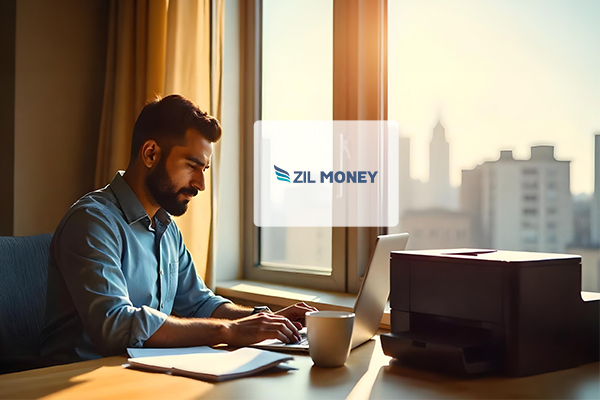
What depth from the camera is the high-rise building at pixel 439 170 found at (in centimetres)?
182

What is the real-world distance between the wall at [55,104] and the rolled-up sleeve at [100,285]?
127 centimetres

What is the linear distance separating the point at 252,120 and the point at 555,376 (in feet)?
6.08

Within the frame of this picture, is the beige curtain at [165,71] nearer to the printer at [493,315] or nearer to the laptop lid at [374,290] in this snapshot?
the laptop lid at [374,290]

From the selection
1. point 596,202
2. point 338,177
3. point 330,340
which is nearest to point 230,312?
point 330,340

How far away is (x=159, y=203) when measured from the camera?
5.28 ft

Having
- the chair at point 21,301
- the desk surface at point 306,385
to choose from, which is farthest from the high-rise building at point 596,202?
the chair at point 21,301

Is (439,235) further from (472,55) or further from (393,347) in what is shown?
(393,347)

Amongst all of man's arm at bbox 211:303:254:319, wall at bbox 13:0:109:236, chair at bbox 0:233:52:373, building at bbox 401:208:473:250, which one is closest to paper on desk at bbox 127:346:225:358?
man's arm at bbox 211:303:254:319

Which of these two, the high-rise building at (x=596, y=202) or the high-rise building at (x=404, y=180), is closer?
the high-rise building at (x=596, y=202)

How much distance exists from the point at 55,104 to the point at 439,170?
5.88ft

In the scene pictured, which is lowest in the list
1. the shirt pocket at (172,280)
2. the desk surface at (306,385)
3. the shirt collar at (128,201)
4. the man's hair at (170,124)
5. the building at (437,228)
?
the desk surface at (306,385)

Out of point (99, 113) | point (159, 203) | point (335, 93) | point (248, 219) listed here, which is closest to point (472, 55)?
point (335, 93)

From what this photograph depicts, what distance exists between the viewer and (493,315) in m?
0.99

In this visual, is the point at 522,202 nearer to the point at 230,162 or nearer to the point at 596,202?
the point at 596,202
